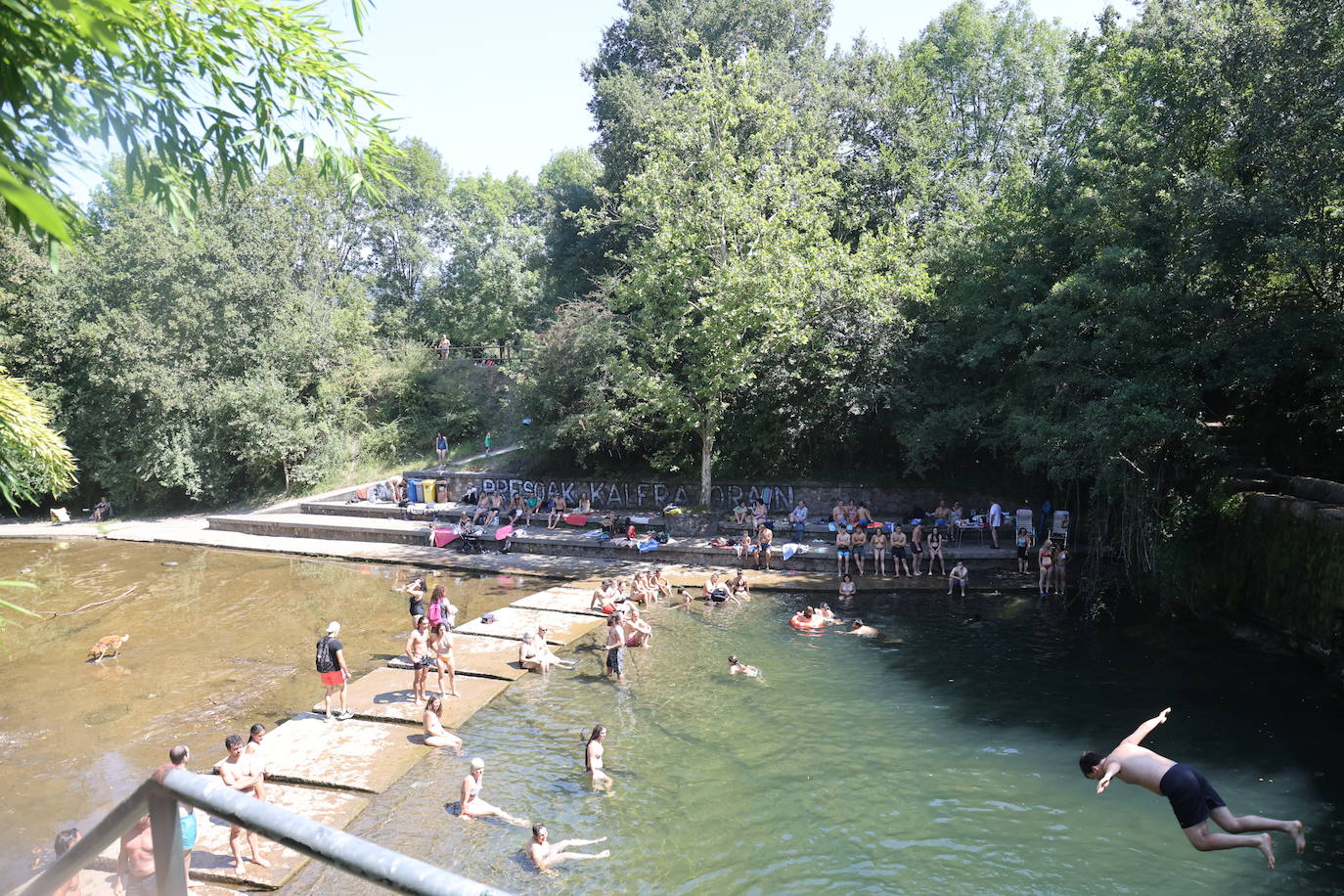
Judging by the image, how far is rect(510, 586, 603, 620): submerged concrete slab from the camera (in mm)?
20141

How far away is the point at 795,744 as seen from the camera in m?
13.2

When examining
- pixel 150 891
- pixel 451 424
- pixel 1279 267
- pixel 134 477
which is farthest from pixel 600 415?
pixel 150 891

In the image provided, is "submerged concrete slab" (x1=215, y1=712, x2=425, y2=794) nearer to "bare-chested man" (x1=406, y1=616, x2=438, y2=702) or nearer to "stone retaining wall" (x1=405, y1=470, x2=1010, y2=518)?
"bare-chested man" (x1=406, y1=616, x2=438, y2=702)

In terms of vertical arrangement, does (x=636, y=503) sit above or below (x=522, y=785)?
above

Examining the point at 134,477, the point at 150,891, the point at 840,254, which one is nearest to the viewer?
the point at 150,891

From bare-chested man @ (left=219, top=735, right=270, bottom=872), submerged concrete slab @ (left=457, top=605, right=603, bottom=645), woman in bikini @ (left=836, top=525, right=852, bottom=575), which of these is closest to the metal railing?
bare-chested man @ (left=219, top=735, right=270, bottom=872)

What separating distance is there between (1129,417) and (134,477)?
37.9m

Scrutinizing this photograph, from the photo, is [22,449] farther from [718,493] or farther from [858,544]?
[718,493]

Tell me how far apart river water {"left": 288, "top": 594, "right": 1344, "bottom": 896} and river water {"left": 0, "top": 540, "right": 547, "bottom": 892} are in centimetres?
424

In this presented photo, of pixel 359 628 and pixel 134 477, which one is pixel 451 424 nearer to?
pixel 134 477

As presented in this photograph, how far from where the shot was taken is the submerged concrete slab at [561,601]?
2014 centimetres

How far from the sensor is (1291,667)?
15633 millimetres

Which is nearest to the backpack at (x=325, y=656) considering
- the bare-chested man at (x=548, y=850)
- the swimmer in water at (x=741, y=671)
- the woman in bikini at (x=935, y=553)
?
the bare-chested man at (x=548, y=850)

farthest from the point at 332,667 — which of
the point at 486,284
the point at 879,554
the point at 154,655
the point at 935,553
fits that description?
the point at 486,284
